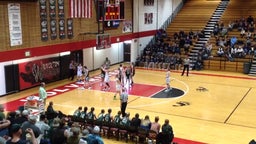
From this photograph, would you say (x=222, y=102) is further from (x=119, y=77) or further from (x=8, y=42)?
(x=8, y=42)

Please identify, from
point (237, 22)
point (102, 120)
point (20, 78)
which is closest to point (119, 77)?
point (20, 78)

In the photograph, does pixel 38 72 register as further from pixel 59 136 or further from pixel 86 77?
pixel 59 136

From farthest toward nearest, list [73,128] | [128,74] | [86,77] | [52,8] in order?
1. [128,74]
2. [86,77]
3. [52,8]
4. [73,128]

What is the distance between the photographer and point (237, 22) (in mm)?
33500

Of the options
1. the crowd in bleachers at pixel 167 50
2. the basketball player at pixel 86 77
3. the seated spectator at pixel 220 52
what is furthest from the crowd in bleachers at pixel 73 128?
the seated spectator at pixel 220 52

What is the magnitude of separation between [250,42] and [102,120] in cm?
2053

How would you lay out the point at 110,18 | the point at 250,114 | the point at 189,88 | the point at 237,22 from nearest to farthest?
the point at 250,114, the point at 189,88, the point at 110,18, the point at 237,22

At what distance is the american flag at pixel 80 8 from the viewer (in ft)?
78.3

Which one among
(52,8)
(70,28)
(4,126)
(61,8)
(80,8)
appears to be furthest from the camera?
(80,8)

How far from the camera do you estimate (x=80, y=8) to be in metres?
24.6

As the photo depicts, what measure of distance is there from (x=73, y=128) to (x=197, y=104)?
11.5 meters

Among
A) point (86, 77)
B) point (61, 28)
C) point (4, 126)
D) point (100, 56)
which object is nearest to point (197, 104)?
point (86, 77)

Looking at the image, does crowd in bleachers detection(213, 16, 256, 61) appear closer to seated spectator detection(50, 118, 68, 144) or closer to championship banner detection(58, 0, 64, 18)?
championship banner detection(58, 0, 64, 18)

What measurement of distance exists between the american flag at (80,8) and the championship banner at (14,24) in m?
4.62
